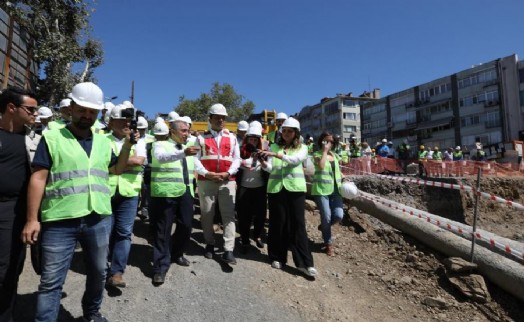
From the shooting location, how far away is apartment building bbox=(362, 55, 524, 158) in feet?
123

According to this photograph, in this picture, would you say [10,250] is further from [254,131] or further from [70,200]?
[254,131]

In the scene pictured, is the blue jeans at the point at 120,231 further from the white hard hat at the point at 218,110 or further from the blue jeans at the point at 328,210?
the blue jeans at the point at 328,210

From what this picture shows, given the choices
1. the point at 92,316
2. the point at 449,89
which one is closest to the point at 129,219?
the point at 92,316

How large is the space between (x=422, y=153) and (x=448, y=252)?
1492 centimetres

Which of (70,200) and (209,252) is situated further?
(209,252)

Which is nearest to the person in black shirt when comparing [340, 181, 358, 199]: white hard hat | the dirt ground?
the dirt ground

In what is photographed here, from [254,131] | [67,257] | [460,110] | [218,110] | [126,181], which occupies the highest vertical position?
[460,110]

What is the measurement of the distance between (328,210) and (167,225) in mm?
2621

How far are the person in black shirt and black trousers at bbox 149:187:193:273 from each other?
1.49 meters

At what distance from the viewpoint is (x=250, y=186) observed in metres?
5.37

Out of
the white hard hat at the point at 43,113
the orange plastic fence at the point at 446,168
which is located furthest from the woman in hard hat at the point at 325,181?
the orange plastic fence at the point at 446,168

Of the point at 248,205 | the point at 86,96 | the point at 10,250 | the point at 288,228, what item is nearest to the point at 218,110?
the point at 248,205

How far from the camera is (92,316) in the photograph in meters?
2.95

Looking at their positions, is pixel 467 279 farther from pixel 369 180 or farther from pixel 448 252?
pixel 369 180
